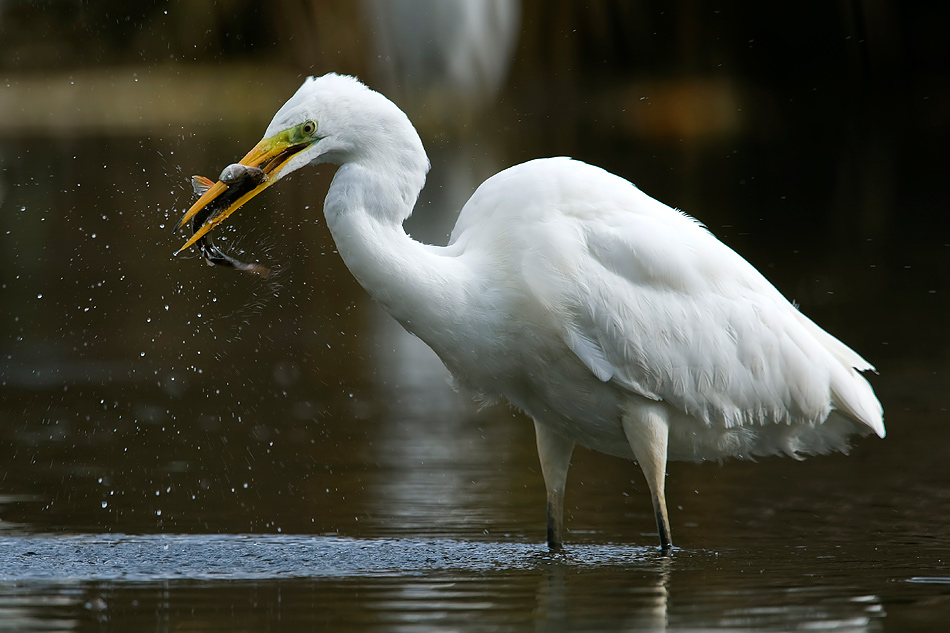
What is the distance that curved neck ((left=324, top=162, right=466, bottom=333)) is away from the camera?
445 cm

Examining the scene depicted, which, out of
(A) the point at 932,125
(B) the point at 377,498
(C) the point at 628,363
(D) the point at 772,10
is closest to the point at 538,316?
(C) the point at 628,363

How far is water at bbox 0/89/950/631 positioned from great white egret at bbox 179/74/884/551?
398mm

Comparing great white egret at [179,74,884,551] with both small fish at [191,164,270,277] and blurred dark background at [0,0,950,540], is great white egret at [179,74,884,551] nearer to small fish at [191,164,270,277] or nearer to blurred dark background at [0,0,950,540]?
small fish at [191,164,270,277]

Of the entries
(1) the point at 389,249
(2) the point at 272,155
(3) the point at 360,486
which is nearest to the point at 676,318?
(1) the point at 389,249

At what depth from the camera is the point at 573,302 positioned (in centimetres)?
471

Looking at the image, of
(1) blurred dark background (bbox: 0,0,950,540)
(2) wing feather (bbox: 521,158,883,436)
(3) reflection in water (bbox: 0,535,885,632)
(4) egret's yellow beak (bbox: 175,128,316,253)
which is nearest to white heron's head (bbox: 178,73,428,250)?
(4) egret's yellow beak (bbox: 175,128,316,253)

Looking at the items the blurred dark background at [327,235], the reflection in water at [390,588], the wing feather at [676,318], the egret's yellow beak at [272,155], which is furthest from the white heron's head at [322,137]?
the blurred dark background at [327,235]

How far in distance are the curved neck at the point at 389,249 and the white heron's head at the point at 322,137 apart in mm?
63

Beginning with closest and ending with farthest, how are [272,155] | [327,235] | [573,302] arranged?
[272,155] < [573,302] < [327,235]

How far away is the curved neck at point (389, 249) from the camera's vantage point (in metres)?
4.45

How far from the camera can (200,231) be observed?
14.9 feet

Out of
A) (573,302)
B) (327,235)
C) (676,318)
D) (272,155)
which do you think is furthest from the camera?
(327,235)

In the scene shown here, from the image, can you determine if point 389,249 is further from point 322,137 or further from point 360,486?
point 360,486

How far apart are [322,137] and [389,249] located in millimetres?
389
